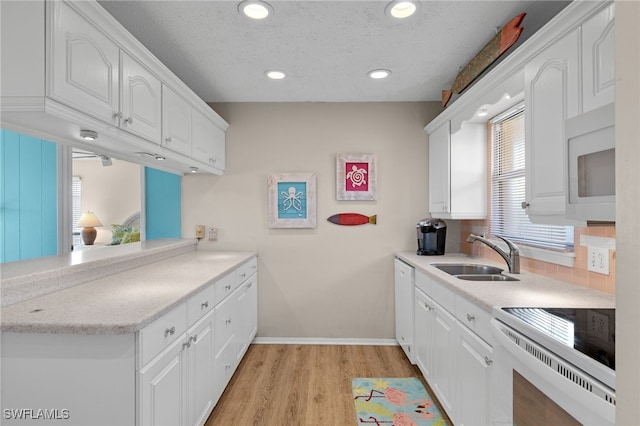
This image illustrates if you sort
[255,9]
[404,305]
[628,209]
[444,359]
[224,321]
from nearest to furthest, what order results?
[628,209] < [255,9] < [444,359] < [224,321] < [404,305]

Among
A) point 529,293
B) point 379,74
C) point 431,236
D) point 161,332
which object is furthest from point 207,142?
point 529,293

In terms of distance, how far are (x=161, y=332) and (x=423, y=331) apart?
177 cm

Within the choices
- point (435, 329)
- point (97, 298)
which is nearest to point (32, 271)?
point (97, 298)

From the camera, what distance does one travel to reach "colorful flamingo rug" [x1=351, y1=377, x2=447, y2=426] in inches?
80.4

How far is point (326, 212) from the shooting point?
10.7ft

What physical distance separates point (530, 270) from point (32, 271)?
9.16ft

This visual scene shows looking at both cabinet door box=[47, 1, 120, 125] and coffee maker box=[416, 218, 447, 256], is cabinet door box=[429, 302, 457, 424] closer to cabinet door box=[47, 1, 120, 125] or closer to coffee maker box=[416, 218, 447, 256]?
coffee maker box=[416, 218, 447, 256]

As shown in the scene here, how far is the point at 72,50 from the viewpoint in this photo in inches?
51.9

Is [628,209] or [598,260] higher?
[628,209]

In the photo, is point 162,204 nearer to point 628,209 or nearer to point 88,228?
point 88,228

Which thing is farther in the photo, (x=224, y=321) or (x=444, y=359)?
(x=224, y=321)

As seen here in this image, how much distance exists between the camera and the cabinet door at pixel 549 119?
1.37m

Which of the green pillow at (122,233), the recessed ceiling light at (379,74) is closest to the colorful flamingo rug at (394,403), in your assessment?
the recessed ceiling light at (379,74)

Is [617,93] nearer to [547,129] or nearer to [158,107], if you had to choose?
[547,129]
